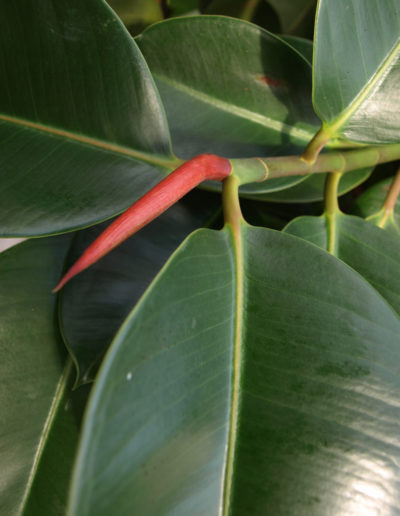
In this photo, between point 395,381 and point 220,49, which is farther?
point 220,49

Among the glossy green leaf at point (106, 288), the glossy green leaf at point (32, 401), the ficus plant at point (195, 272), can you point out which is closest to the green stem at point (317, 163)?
the ficus plant at point (195, 272)

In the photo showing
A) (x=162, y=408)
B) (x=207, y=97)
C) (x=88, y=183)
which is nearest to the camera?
(x=162, y=408)

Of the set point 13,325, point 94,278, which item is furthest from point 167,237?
point 13,325

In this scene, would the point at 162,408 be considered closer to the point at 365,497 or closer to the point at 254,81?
the point at 365,497

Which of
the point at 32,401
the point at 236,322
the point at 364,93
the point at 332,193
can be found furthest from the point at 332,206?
the point at 32,401

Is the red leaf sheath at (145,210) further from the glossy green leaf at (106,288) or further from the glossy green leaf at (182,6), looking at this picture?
the glossy green leaf at (182,6)

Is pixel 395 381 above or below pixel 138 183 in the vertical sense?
below

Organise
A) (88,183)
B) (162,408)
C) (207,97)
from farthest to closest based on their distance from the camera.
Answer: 1. (207,97)
2. (88,183)
3. (162,408)
